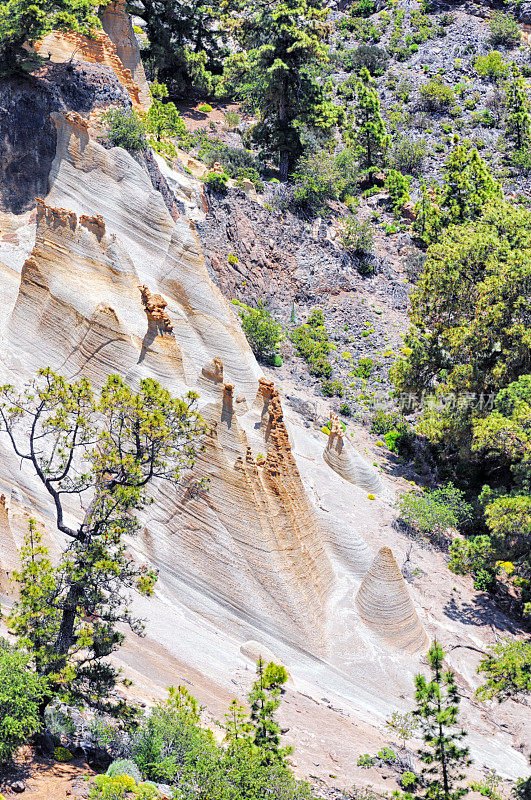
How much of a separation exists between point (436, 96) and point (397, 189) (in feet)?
39.0

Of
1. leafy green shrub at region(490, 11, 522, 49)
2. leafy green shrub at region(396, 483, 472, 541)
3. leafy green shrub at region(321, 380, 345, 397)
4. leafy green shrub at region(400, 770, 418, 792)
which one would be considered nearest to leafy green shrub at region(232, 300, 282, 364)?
leafy green shrub at region(321, 380, 345, 397)

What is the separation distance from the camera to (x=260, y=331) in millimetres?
36281

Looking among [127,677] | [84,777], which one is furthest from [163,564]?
[84,777]

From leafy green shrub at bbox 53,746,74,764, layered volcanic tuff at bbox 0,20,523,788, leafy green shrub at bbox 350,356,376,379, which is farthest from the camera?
leafy green shrub at bbox 350,356,376,379

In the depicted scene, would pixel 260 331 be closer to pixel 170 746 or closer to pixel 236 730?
pixel 236 730

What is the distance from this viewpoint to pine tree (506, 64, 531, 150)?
5507 cm

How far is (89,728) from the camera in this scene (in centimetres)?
1661

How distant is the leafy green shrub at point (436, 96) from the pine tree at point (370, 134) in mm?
5714

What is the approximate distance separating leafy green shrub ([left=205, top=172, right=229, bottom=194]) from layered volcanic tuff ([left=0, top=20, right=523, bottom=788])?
31.5ft

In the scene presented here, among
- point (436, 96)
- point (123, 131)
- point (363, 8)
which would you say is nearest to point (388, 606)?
point (123, 131)

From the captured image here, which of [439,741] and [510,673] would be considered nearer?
[439,741]

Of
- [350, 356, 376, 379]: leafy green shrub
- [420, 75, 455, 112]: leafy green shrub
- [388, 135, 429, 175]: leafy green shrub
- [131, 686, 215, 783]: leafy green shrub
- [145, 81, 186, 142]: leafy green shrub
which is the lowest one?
[131, 686, 215, 783]: leafy green shrub

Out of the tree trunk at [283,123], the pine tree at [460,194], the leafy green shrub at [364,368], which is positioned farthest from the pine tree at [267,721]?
the tree trunk at [283,123]

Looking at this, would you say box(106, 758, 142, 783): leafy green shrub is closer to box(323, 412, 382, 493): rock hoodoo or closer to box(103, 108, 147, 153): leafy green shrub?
box(323, 412, 382, 493): rock hoodoo
